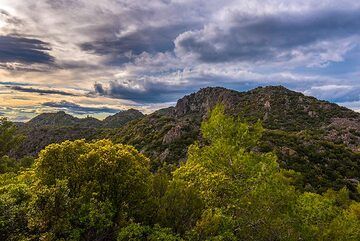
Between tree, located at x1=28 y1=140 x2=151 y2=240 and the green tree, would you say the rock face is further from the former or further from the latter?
tree, located at x1=28 y1=140 x2=151 y2=240

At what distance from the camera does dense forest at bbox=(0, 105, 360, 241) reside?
24.7 metres

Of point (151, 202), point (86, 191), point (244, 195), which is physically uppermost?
point (86, 191)

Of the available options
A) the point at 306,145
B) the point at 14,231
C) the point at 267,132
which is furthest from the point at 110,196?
the point at 267,132

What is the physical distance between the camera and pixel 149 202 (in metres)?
30.2

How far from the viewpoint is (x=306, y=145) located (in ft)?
383

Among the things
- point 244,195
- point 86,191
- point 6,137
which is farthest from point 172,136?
point 86,191

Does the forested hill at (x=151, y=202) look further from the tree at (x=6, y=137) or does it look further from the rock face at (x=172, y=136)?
the rock face at (x=172, y=136)

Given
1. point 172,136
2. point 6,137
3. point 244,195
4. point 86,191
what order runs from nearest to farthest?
point 86,191 < point 244,195 < point 6,137 < point 172,136

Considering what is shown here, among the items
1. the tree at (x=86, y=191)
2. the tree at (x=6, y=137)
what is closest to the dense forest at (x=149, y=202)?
the tree at (x=86, y=191)

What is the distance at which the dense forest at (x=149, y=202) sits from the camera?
24708mm

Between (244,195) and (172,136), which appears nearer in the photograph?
(244,195)

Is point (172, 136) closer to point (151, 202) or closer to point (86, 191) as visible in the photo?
point (151, 202)

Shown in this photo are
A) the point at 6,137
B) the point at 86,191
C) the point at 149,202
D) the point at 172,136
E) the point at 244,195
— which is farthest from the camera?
the point at 172,136

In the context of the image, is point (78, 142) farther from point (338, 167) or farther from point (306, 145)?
point (306, 145)
